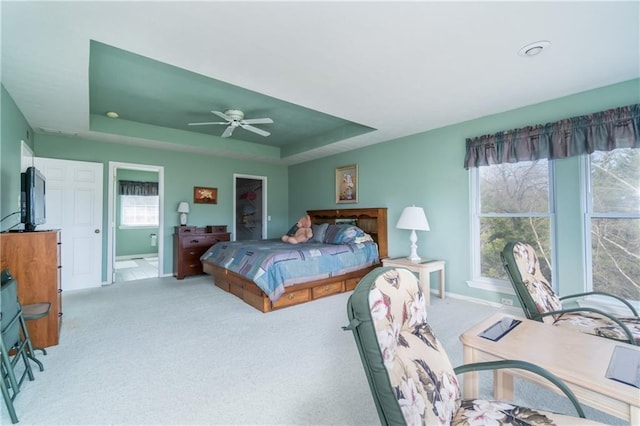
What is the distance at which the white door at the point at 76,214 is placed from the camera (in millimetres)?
4184

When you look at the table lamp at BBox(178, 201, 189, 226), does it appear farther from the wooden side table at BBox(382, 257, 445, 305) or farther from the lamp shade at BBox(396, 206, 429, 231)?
the lamp shade at BBox(396, 206, 429, 231)

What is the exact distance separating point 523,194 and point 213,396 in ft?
12.4

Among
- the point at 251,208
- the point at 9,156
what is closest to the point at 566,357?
the point at 9,156

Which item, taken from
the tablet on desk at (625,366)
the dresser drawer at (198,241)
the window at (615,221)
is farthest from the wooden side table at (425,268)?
the dresser drawer at (198,241)

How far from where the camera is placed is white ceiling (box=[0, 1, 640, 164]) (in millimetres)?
1745

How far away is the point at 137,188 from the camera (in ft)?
25.9

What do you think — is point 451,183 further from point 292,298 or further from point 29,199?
point 29,199

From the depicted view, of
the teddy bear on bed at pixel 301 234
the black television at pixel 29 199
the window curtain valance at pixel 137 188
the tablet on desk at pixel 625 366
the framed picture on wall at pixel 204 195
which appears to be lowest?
the tablet on desk at pixel 625 366

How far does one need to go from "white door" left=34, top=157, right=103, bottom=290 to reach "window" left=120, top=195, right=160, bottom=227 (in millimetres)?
3677

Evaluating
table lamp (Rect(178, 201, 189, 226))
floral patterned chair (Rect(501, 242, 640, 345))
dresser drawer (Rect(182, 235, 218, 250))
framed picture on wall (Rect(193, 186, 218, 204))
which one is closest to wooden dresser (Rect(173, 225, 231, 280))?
dresser drawer (Rect(182, 235, 218, 250))

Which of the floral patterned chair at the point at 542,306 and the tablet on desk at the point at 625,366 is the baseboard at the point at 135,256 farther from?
the tablet on desk at the point at 625,366

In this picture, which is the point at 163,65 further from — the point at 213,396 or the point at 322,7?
the point at 213,396

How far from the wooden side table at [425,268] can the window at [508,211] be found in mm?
448

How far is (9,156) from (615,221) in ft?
19.9
